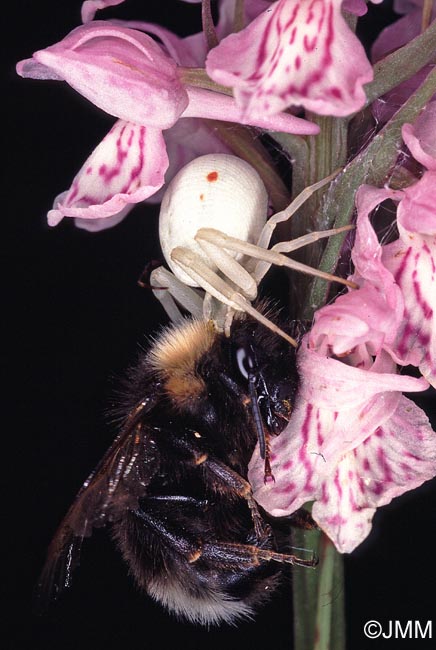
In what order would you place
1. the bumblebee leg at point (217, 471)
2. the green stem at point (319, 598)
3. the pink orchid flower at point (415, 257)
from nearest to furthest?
the pink orchid flower at point (415, 257) → the bumblebee leg at point (217, 471) → the green stem at point (319, 598)

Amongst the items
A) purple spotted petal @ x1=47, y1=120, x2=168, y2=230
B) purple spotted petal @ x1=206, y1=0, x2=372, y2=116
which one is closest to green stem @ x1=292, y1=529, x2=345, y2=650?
purple spotted petal @ x1=47, y1=120, x2=168, y2=230

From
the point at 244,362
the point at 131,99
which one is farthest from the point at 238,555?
the point at 131,99

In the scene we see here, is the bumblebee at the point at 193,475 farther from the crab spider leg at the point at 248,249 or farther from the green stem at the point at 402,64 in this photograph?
the green stem at the point at 402,64

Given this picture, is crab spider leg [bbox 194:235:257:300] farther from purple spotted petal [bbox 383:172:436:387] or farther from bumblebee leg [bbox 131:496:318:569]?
bumblebee leg [bbox 131:496:318:569]

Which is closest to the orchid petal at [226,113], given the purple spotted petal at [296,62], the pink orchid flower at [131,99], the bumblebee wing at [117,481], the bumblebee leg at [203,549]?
the pink orchid flower at [131,99]

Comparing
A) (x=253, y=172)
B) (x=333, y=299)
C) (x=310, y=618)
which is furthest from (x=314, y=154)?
(x=310, y=618)

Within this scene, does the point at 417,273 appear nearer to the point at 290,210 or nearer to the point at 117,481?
the point at 290,210
